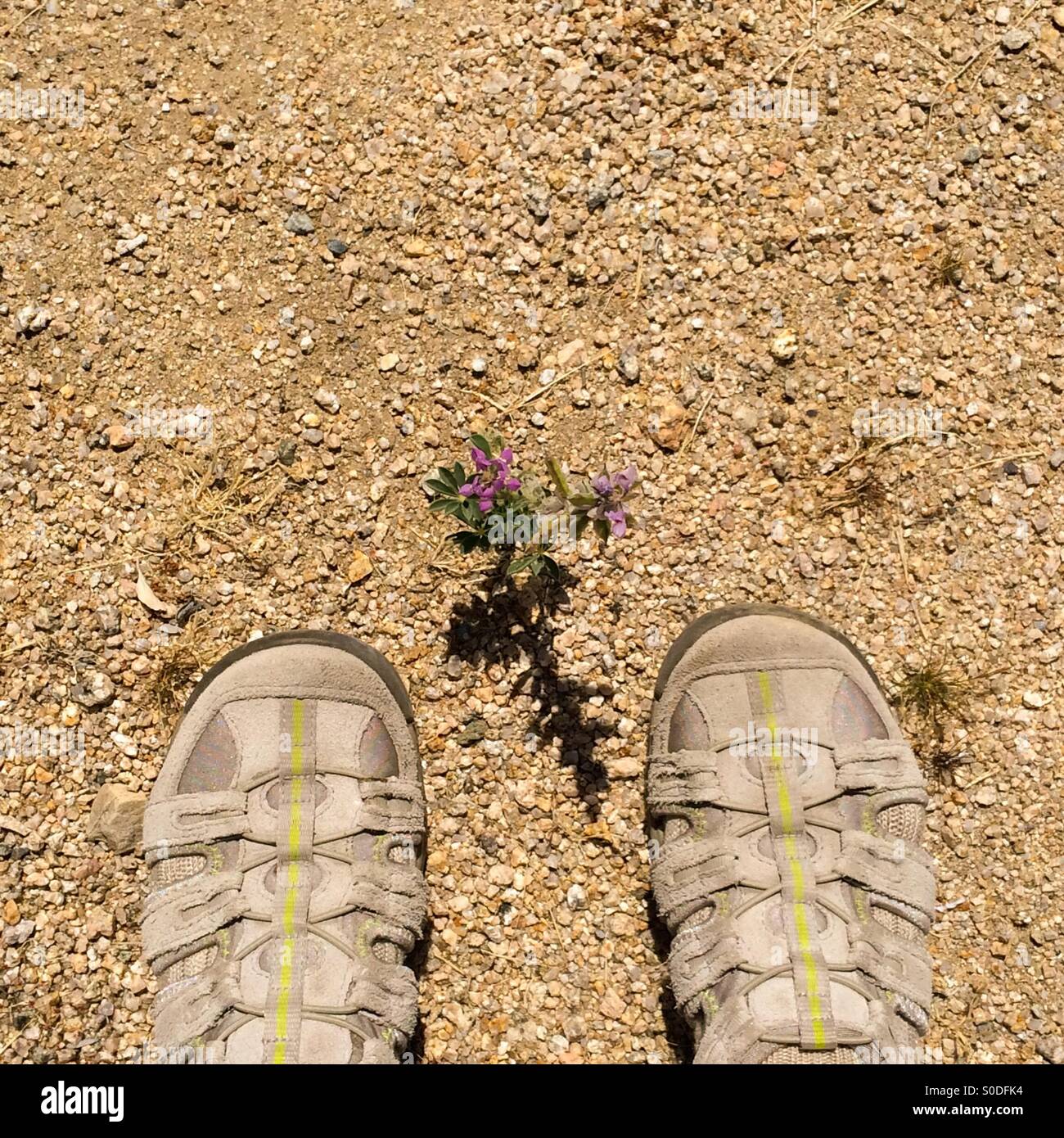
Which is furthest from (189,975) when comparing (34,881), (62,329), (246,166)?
(246,166)

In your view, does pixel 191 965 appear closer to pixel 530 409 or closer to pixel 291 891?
pixel 291 891

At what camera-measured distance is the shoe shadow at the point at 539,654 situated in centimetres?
372

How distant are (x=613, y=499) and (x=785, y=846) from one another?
130 cm

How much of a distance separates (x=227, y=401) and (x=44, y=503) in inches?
28.3

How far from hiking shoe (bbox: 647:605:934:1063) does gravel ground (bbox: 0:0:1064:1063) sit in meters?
0.17

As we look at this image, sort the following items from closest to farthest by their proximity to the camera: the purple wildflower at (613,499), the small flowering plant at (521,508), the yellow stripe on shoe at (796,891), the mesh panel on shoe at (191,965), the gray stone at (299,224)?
the purple wildflower at (613,499), the small flowering plant at (521,508), the yellow stripe on shoe at (796,891), the mesh panel on shoe at (191,965), the gray stone at (299,224)

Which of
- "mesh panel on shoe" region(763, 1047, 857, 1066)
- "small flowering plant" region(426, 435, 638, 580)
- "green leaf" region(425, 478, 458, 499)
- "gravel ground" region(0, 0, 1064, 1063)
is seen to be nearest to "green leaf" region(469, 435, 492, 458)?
"small flowering plant" region(426, 435, 638, 580)

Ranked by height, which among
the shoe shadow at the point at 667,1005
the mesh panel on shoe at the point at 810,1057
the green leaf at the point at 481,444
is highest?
the green leaf at the point at 481,444

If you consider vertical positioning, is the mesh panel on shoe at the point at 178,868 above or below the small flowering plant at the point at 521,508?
below

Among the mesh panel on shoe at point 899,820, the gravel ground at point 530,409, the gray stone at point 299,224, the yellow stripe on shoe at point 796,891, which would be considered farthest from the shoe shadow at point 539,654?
the gray stone at point 299,224

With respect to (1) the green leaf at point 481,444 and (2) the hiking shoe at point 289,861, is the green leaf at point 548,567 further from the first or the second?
(2) the hiking shoe at point 289,861

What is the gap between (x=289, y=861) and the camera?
11.6ft

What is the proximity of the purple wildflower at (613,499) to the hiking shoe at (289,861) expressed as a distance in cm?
101

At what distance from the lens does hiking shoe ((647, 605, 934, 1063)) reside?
3.40 m
